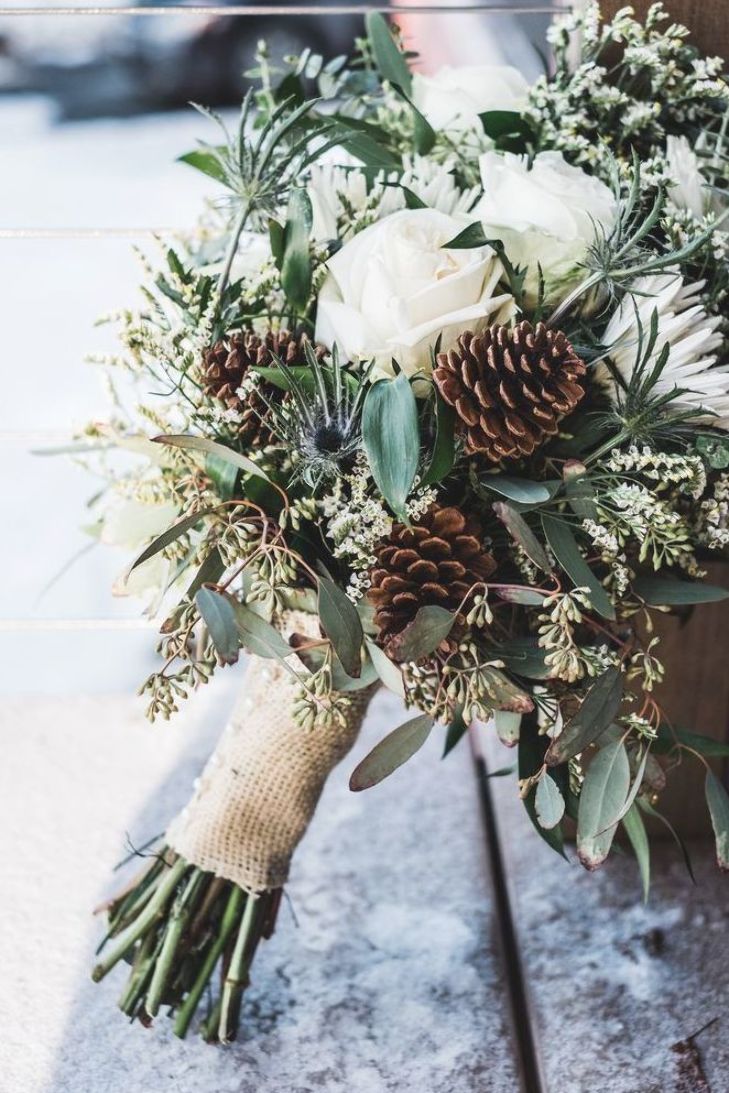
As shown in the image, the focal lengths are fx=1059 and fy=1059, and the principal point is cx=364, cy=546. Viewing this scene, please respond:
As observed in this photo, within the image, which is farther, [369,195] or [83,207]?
[83,207]

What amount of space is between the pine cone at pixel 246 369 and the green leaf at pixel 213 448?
32 millimetres

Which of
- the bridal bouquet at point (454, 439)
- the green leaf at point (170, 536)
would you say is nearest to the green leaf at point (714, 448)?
the bridal bouquet at point (454, 439)

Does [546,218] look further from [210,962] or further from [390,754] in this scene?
[210,962]

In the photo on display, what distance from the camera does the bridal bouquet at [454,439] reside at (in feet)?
2.22

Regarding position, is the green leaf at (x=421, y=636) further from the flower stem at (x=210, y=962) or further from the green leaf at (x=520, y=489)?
the flower stem at (x=210, y=962)

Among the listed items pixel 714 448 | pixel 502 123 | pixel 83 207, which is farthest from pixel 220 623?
pixel 83 207

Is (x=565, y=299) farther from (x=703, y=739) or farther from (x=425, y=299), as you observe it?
(x=703, y=739)

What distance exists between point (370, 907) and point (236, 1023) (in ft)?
0.59

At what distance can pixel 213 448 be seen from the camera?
696 millimetres

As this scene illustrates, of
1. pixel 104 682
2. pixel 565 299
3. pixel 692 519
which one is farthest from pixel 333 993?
pixel 104 682

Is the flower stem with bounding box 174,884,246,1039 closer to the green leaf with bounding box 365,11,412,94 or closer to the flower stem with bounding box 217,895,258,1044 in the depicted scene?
the flower stem with bounding box 217,895,258,1044

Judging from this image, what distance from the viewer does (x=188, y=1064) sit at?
2.76 feet

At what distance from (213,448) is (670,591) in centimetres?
33

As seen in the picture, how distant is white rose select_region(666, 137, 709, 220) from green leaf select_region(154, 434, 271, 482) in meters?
0.37
